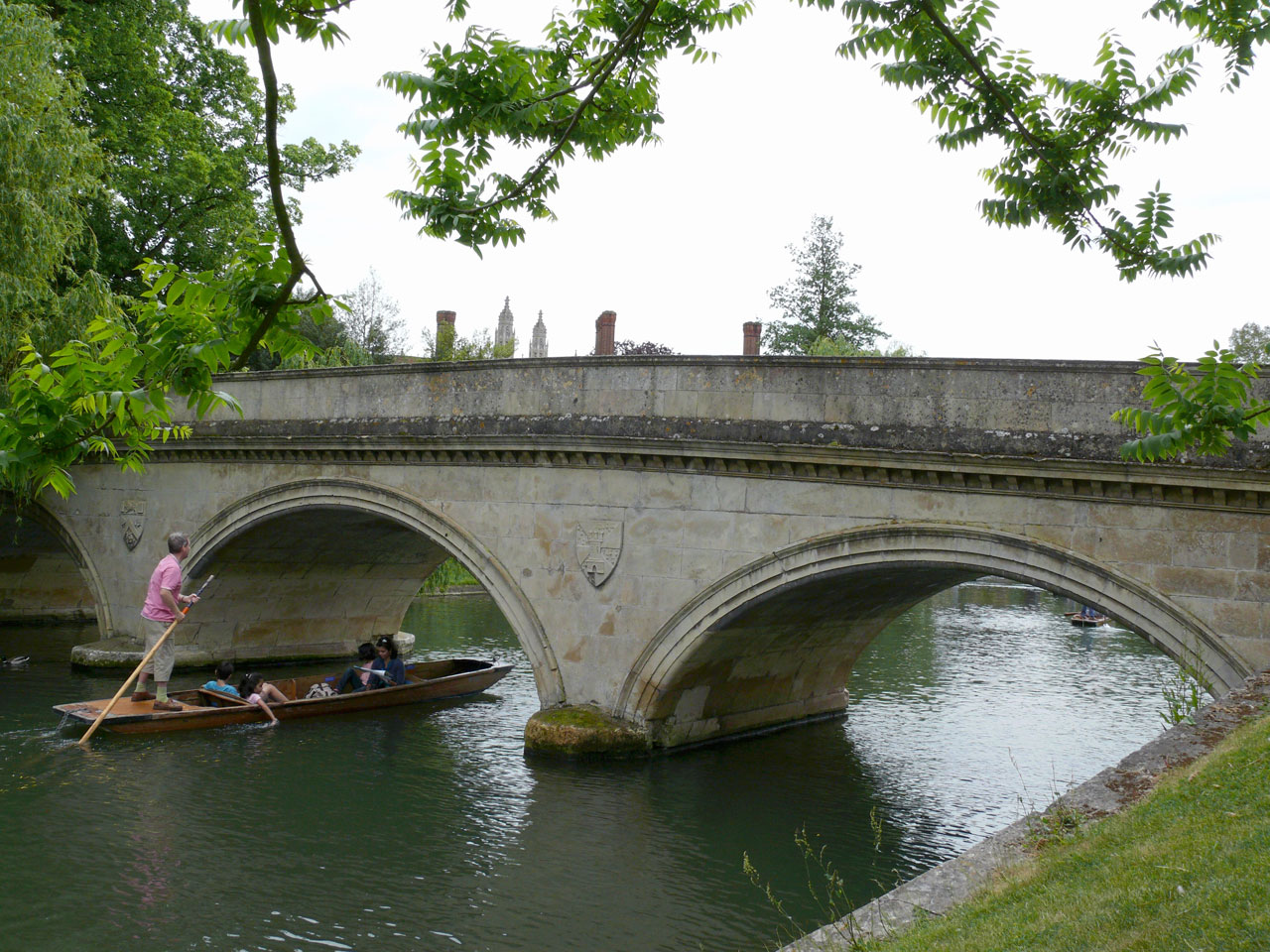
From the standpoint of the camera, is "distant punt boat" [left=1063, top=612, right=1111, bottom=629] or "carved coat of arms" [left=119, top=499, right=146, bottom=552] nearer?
"carved coat of arms" [left=119, top=499, right=146, bottom=552]

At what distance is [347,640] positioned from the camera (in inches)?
736

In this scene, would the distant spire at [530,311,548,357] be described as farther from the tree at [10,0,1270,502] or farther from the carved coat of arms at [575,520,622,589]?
the tree at [10,0,1270,502]

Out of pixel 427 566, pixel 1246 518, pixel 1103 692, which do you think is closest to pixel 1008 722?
pixel 1103 692

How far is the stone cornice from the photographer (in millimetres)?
8242

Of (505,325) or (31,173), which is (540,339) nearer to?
(505,325)

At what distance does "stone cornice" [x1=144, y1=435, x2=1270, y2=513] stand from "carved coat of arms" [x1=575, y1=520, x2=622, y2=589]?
1.95 feet

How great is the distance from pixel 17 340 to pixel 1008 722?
12.6m

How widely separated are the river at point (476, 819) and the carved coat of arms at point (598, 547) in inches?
73.2

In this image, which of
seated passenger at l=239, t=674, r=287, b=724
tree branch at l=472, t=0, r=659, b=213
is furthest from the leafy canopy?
seated passenger at l=239, t=674, r=287, b=724

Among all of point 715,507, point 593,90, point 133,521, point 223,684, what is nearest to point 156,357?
point 593,90

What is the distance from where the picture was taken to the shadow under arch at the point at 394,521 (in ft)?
38.1

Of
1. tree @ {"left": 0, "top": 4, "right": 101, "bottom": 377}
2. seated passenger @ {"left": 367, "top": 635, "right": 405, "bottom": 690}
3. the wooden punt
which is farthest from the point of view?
seated passenger @ {"left": 367, "top": 635, "right": 405, "bottom": 690}

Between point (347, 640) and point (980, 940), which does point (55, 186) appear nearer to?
point (347, 640)

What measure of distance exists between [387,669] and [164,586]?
13.0 ft
